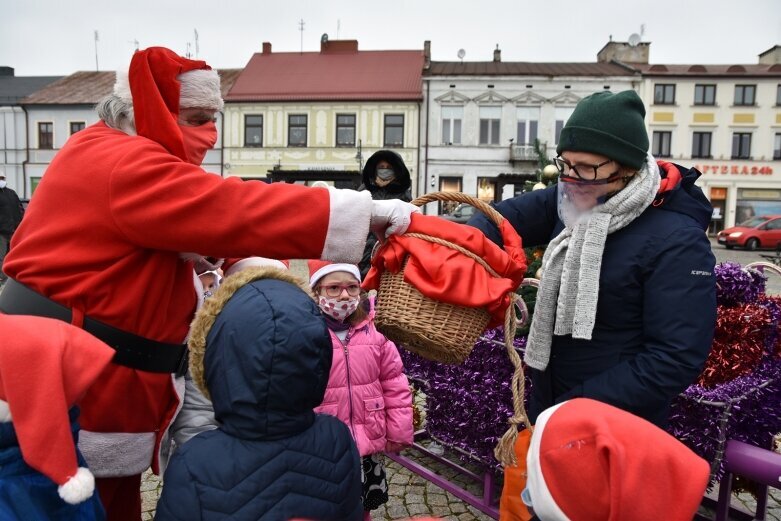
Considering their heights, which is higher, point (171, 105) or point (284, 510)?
point (171, 105)

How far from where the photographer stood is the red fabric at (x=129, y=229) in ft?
4.92

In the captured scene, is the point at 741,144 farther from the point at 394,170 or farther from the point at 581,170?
the point at 581,170

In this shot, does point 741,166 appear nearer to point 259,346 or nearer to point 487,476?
point 487,476

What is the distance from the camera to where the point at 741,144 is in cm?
2983

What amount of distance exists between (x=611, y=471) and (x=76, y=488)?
3.89ft

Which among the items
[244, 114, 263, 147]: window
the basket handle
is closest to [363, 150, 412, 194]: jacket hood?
the basket handle

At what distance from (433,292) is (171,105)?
938 millimetres

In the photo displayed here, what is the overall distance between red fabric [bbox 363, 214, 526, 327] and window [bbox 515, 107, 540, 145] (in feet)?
94.5

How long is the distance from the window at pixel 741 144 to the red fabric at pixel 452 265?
3297 cm

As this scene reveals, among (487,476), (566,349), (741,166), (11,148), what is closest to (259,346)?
(566,349)

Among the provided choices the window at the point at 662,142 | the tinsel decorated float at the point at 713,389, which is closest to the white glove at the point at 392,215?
the tinsel decorated float at the point at 713,389

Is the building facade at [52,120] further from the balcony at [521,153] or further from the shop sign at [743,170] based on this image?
the shop sign at [743,170]

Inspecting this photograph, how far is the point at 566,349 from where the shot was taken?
2062 millimetres

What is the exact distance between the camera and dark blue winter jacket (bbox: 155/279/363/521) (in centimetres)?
142
